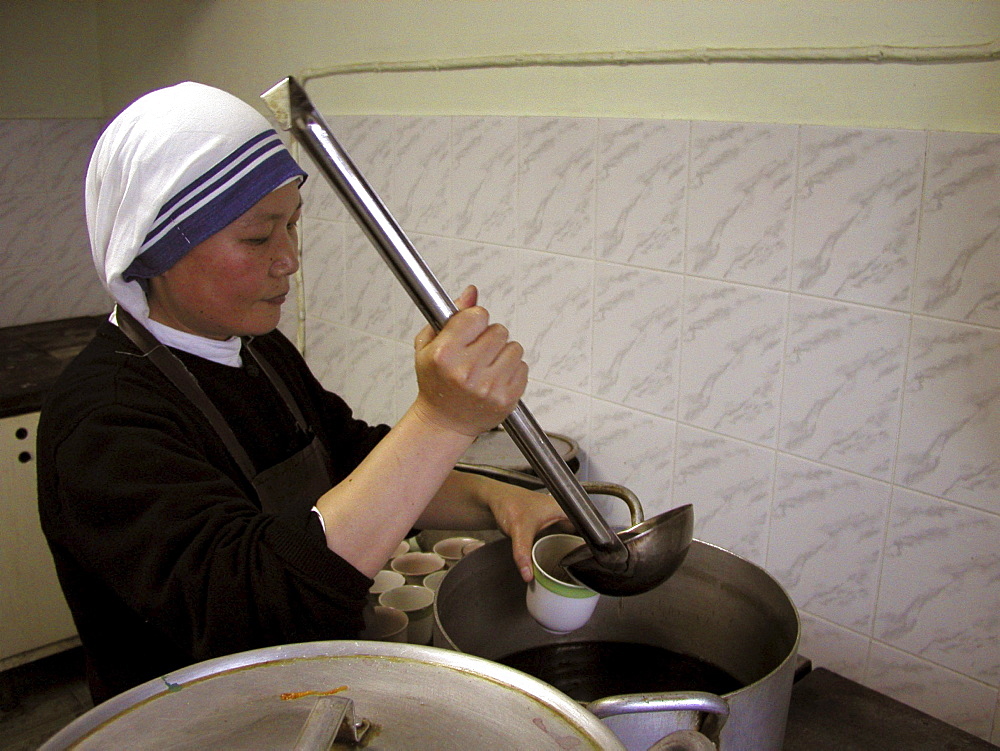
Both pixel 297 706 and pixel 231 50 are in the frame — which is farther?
pixel 231 50

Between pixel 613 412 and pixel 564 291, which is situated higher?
pixel 564 291

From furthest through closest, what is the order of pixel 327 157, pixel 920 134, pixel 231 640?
1. pixel 920 134
2. pixel 231 640
3. pixel 327 157

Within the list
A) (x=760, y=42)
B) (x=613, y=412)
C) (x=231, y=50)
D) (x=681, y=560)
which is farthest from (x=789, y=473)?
(x=231, y=50)

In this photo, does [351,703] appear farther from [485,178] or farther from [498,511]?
[485,178]

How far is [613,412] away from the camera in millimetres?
1597

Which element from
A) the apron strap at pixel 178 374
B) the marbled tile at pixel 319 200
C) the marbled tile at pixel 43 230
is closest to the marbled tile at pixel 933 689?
the apron strap at pixel 178 374

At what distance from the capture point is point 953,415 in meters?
1.18

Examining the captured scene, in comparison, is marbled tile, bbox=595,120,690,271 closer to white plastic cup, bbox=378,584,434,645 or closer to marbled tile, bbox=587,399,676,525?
marbled tile, bbox=587,399,676,525

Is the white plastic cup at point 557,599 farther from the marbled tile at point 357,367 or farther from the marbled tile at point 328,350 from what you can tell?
the marbled tile at point 328,350

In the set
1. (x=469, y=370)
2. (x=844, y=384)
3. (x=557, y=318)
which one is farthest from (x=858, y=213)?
(x=469, y=370)

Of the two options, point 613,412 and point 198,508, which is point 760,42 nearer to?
point 613,412

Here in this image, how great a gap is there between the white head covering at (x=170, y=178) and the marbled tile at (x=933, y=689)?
1062 mm

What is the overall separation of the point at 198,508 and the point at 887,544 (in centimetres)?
93

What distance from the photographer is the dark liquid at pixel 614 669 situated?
40.7 inches
